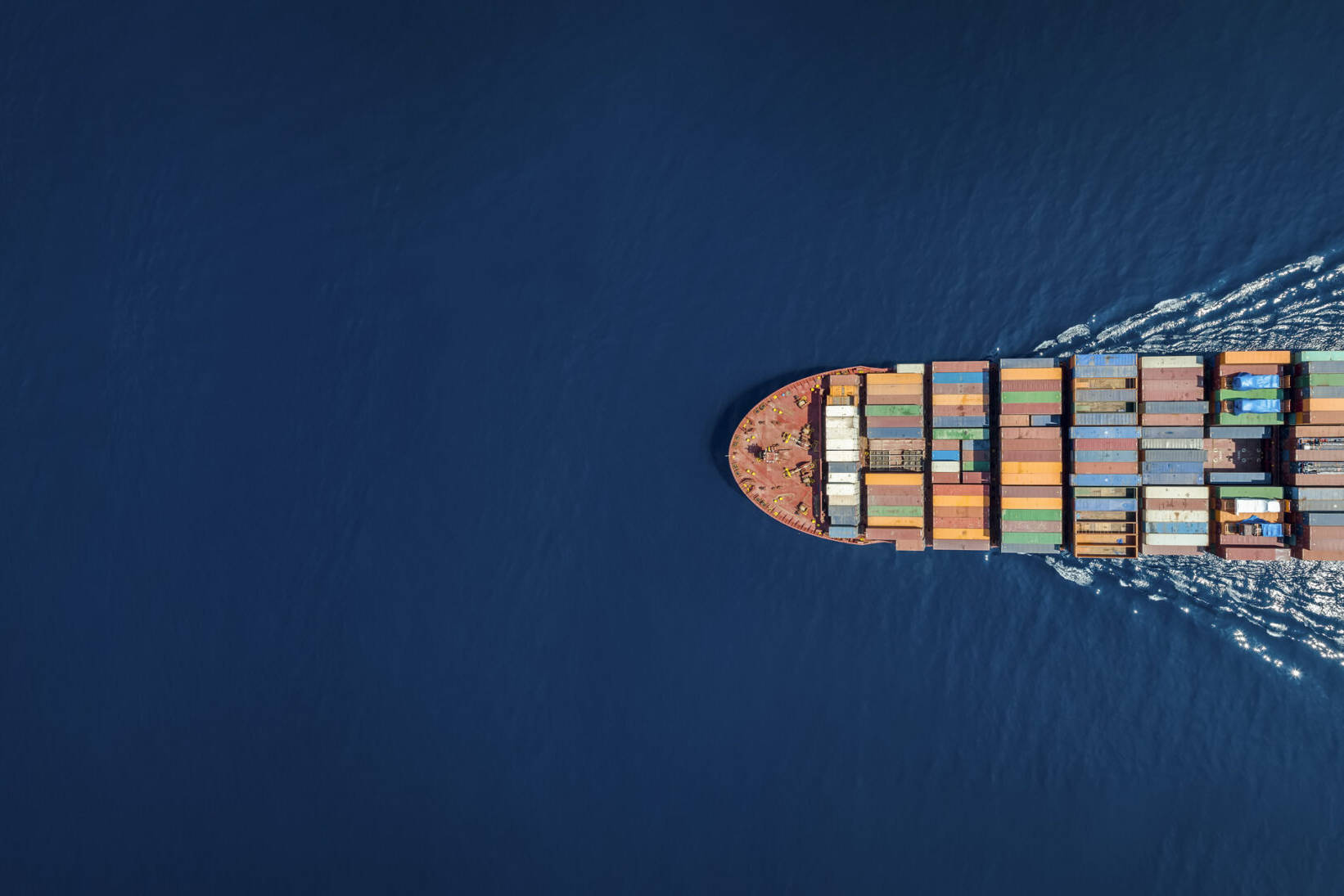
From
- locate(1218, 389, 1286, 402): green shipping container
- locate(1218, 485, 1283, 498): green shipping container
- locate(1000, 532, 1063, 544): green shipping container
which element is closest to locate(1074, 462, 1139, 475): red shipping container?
locate(1000, 532, 1063, 544): green shipping container

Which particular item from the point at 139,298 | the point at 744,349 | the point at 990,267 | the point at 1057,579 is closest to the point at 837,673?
the point at 1057,579

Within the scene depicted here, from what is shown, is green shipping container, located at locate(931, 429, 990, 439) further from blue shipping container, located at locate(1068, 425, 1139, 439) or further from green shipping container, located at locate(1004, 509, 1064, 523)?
blue shipping container, located at locate(1068, 425, 1139, 439)

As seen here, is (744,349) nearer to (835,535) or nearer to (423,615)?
(835,535)

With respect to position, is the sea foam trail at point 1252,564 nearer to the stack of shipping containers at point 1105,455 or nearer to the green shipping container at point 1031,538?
the stack of shipping containers at point 1105,455

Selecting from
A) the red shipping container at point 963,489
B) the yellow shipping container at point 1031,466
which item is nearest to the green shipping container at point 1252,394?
the yellow shipping container at point 1031,466

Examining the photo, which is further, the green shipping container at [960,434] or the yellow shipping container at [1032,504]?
the green shipping container at [960,434]

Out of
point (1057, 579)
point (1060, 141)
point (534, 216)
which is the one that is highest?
point (1060, 141)

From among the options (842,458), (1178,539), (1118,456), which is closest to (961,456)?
(842,458)
